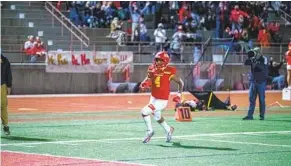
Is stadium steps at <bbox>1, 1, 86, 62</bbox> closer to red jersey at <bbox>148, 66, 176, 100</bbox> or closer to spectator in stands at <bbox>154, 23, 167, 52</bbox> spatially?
spectator in stands at <bbox>154, 23, 167, 52</bbox>

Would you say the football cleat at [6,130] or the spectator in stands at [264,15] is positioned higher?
the spectator in stands at [264,15]

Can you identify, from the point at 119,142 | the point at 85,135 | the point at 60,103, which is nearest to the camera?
the point at 119,142

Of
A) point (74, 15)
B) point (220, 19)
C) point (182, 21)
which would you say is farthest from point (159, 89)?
point (220, 19)

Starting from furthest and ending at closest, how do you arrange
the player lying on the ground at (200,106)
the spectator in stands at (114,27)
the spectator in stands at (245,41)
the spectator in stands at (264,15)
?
the spectator in stands at (264,15), the spectator in stands at (245,41), the spectator in stands at (114,27), the player lying on the ground at (200,106)

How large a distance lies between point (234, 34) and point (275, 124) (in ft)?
72.7

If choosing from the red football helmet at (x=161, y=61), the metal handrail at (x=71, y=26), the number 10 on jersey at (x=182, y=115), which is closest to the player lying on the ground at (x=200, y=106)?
the number 10 on jersey at (x=182, y=115)

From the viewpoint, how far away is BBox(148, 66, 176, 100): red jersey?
59.1 feet

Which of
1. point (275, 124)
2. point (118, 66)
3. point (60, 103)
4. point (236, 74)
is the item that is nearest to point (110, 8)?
point (118, 66)

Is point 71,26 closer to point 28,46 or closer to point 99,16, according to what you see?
point 99,16

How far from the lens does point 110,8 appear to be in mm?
43938

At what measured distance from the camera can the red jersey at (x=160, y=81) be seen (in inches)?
709

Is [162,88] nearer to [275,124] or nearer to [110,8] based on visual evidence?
[275,124]

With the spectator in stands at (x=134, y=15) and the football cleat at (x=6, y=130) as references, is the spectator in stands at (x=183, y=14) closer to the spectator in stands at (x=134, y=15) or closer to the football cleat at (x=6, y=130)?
the spectator in stands at (x=134, y=15)

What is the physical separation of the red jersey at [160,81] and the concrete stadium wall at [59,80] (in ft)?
68.5
